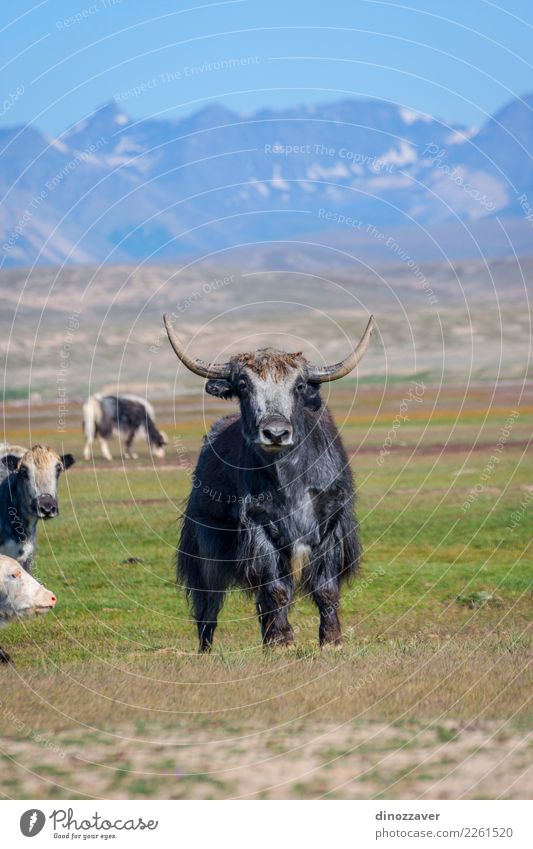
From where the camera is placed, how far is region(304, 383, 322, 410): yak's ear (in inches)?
502

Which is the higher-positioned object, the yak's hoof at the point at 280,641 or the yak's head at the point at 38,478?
the yak's head at the point at 38,478

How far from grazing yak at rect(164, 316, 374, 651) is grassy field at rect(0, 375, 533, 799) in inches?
24.0

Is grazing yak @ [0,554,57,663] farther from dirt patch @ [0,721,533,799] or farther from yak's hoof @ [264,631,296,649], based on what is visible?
dirt patch @ [0,721,533,799]

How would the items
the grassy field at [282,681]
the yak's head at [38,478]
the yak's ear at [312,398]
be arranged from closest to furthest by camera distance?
the grassy field at [282,681], the yak's ear at [312,398], the yak's head at [38,478]

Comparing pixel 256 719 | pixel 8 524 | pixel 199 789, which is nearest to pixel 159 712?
pixel 256 719

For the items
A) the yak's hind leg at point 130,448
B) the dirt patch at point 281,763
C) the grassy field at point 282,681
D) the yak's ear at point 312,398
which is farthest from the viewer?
the yak's hind leg at point 130,448

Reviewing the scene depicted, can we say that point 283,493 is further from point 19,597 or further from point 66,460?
point 66,460

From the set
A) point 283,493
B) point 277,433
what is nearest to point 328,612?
point 283,493

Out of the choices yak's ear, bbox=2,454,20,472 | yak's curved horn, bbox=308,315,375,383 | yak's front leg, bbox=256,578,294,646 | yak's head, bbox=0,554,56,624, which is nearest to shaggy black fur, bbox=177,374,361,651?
yak's front leg, bbox=256,578,294,646

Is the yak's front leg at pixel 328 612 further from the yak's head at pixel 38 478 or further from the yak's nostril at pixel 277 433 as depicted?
the yak's head at pixel 38 478

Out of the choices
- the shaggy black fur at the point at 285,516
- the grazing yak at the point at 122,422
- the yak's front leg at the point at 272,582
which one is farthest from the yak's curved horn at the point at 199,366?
the grazing yak at the point at 122,422

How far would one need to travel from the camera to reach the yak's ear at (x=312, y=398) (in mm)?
12742

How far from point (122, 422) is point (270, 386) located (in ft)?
104
